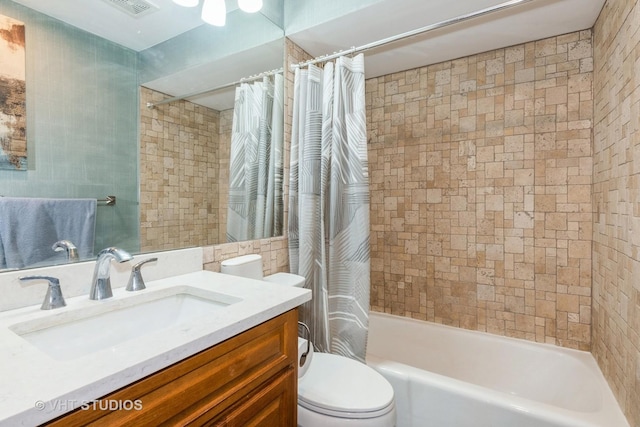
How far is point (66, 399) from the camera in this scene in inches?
19.8

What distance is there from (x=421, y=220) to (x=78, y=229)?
1.97 m

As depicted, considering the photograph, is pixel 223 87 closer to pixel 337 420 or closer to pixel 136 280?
pixel 136 280

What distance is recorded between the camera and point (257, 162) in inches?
71.8

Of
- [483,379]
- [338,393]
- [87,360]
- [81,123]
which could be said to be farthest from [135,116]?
[483,379]

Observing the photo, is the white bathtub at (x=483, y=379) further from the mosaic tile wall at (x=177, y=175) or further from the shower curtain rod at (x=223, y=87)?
the shower curtain rod at (x=223, y=87)

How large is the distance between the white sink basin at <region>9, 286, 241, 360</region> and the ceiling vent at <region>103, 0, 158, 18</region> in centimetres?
104

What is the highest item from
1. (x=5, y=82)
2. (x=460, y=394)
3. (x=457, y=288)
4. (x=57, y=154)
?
(x=5, y=82)

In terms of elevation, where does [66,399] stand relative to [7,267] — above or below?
below

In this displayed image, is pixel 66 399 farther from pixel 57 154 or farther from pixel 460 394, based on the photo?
pixel 460 394

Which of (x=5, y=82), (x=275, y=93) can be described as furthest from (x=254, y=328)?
(x=275, y=93)

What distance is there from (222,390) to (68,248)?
70cm

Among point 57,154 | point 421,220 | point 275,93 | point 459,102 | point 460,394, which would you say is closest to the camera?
point 57,154

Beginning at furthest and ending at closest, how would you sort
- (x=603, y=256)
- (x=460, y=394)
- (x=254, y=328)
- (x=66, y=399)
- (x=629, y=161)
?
(x=603, y=256), (x=460, y=394), (x=629, y=161), (x=254, y=328), (x=66, y=399)

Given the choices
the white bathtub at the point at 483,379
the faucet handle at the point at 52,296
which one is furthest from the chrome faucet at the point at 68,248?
the white bathtub at the point at 483,379
